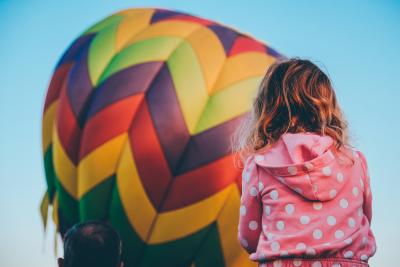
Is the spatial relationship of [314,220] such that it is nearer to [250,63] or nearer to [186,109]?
[186,109]

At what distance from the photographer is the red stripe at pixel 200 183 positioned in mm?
4355

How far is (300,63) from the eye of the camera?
172 centimetres

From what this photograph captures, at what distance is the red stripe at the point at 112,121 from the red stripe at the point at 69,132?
222 millimetres

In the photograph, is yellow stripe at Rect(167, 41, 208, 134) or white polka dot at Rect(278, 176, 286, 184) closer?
white polka dot at Rect(278, 176, 286, 184)

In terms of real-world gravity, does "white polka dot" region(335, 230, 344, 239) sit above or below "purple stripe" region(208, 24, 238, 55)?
above

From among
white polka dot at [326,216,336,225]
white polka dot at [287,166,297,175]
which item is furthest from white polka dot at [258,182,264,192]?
white polka dot at [326,216,336,225]

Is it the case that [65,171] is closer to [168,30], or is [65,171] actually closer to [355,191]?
[168,30]

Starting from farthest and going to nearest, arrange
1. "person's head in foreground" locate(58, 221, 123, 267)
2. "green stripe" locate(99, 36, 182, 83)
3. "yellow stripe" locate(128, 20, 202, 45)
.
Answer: "yellow stripe" locate(128, 20, 202, 45) < "green stripe" locate(99, 36, 182, 83) < "person's head in foreground" locate(58, 221, 123, 267)

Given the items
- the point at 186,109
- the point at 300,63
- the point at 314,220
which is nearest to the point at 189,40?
the point at 186,109

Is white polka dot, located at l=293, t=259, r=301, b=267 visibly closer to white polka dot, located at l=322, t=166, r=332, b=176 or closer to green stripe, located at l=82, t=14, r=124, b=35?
white polka dot, located at l=322, t=166, r=332, b=176

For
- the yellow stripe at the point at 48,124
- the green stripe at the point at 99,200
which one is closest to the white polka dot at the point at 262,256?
the green stripe at the point at 99,200

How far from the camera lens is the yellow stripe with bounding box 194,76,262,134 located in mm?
4445

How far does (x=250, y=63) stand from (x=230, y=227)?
1.50 metres

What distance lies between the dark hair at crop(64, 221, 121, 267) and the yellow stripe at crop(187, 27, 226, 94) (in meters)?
2.91
